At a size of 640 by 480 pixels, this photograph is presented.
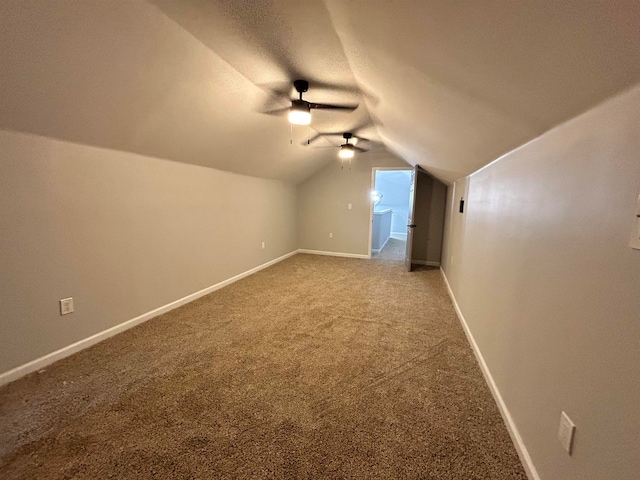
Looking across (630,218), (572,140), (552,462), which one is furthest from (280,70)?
(552,462)

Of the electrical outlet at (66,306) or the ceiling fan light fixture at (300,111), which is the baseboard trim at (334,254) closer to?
the ceiling fan light fixture at (300,111)

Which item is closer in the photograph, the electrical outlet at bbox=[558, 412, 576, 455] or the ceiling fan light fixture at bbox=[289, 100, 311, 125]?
the electrical outlet at bbox=[558, 412, 576, 455]

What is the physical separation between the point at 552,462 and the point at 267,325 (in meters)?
2.24

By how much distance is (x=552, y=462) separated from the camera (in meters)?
1.17

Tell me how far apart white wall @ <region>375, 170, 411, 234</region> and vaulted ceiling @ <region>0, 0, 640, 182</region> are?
791 cm

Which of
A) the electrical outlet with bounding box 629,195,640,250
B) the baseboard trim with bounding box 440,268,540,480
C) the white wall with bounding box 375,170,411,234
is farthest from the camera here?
the white wall with bounding box 375,170,411,234

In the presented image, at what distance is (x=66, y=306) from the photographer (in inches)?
88.7

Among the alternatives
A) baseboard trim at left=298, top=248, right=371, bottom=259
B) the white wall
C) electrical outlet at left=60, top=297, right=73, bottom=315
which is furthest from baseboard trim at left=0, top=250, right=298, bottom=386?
the white wall

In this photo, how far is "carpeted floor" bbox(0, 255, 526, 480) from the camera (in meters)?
1.39

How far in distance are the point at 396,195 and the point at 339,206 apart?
5.79 m

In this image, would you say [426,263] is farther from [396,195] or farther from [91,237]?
[396,195]

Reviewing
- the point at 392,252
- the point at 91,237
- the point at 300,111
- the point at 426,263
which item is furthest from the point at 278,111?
Result: the point at 392,252

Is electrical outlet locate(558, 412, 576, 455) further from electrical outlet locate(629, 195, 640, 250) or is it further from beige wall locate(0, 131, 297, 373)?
beige wall locate(0, 131, 297, 373)

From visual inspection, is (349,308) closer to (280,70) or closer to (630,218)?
(280,70)
